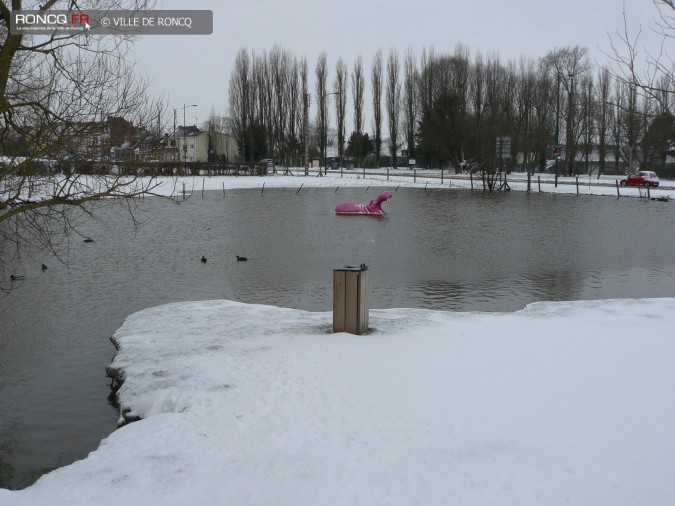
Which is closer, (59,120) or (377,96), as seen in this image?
(59,120)

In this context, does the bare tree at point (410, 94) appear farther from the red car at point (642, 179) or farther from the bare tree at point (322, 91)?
the red car at point (642, 179)

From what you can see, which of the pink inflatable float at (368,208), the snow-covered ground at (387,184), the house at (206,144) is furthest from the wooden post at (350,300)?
the house at (206,144)

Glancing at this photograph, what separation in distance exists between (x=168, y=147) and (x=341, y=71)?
7567 cm

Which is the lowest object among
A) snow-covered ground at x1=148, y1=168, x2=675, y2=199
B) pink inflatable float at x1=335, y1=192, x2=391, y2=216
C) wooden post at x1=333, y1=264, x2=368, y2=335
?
wooden post at x1=333, y1=264, x2=368, y2=335

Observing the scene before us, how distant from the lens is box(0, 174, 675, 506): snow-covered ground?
4945 mm

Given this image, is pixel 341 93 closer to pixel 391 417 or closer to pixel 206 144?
pixel 206 144

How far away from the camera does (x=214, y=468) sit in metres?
5.33

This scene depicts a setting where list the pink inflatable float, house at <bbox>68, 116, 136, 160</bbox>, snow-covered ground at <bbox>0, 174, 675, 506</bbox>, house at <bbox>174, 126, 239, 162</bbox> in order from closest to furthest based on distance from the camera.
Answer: snow-covered ground at <bbox>0, 174, 675, 506</bbox> → house at <bbox>68, 116, 136, 160</bbox> → the pink inflatable float → house at <bbox>174, 126, 239, 162</bbox>

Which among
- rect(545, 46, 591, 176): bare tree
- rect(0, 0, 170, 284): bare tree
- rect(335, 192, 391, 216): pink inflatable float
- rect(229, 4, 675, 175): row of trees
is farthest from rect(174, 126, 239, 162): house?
rect(0, 0, 170, 284): bare tree

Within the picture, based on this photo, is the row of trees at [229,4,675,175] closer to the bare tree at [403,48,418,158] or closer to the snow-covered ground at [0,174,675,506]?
the bare tree at [403,48,418,158]

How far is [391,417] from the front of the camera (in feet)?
20.4

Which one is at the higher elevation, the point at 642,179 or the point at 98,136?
the point at 642,179

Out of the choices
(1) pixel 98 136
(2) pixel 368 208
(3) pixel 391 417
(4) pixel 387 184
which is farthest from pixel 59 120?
(4) pixel 387 184

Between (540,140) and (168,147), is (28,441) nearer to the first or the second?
(168,147)
